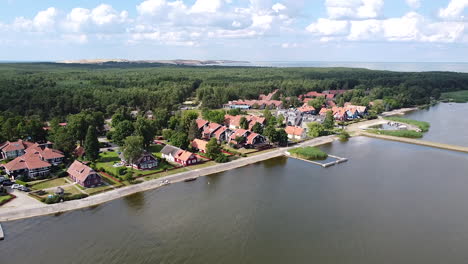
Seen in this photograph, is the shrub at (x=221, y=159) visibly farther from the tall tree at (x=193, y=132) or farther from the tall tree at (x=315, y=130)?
the tall tree at (x=315, y=130)

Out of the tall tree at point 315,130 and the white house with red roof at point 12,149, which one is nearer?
the white house with red roof at point 12,149

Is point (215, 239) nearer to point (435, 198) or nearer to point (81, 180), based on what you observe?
point (81, 180)

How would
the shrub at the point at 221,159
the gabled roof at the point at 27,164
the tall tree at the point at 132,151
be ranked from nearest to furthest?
1. the gabled roof at the point at 27,164
2. the tall tree at the point at 132,151
3. the shrub at the point at 221,159

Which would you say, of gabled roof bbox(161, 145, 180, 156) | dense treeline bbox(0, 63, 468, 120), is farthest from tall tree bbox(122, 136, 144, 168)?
dense treeline bbox(0, 63, 468, 120)

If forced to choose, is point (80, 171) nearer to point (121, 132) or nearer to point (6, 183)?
point (6, 183)

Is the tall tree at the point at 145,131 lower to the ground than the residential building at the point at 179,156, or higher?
higher

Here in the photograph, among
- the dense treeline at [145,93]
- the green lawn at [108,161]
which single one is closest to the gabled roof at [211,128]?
the green lawn at [108,161]

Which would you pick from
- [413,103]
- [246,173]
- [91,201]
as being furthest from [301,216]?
[413,103]
